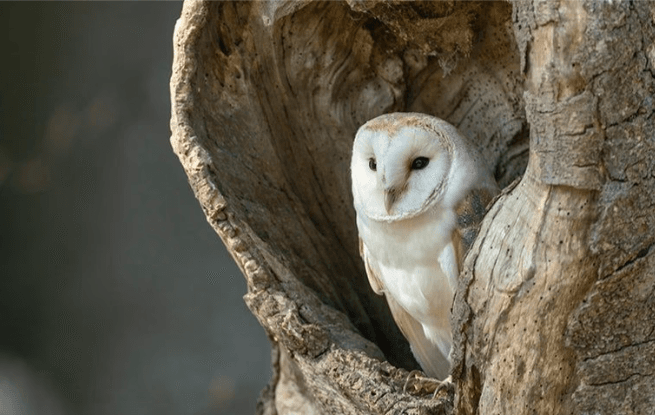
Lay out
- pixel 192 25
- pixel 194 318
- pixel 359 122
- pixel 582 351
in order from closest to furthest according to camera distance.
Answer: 1. pixel 582 351
2. pixel 192 25
3. pixel 359 122
4. pixel 194 318

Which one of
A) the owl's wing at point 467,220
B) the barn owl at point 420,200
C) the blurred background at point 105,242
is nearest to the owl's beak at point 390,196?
the barn owl at point 420,200

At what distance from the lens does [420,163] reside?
1.48 meters

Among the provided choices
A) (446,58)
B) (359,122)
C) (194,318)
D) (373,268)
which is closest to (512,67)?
(446,58)

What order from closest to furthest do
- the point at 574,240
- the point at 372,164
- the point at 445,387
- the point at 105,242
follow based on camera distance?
the point at 574,240 → the point at 445,387 → the point at 372,164 → the point at 105,242

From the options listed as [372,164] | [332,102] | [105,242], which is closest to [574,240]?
[372,164]

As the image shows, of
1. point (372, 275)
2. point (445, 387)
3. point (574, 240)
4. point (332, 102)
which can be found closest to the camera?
point (574, 240)

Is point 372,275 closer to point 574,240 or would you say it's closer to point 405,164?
point 405,164

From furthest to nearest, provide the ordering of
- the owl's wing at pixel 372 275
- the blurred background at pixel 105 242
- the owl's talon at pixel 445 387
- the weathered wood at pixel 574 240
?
1. the blurred background at pixel 105 242
2. the owl's wing at pixel 372 275
3. the owl's talon at pixel 445 387
4. the weathered wood at pixel 574 240

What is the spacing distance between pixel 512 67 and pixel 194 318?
133 centimetres

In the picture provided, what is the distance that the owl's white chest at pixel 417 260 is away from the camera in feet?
4.78

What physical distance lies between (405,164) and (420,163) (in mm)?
36

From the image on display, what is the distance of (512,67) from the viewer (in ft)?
5.45

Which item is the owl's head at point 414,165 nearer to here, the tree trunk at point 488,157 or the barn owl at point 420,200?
the barn owl at point 420,200

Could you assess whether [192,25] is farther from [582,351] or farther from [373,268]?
[582,351]
